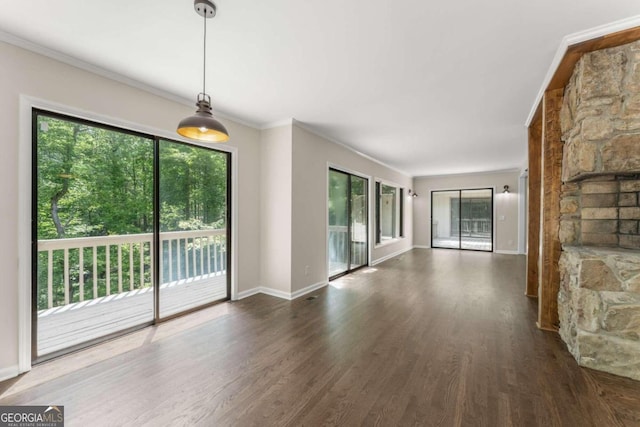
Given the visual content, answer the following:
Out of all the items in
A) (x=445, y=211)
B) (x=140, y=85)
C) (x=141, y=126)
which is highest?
(x=140, y=85)

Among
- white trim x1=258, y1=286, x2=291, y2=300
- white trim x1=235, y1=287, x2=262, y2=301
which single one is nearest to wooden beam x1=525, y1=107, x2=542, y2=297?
white trim x1=258, y1=286, x2=291, y2=300

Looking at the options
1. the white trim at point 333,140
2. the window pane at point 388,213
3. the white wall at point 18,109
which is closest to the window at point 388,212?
the window pane at point 388,213

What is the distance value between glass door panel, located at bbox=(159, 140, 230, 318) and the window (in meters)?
4.18

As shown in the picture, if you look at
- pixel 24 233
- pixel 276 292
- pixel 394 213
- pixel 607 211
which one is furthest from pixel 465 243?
pixel 24 233

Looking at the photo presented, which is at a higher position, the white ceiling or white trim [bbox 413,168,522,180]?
the white ceiling

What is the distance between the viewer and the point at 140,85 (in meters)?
2.83

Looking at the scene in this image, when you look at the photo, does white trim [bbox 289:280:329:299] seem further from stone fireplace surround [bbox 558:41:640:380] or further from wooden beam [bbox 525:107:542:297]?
wooden beam [bbox 525:107:542:297]

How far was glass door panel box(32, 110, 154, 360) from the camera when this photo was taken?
2.49 m

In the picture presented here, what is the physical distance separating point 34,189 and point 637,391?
4993 mm

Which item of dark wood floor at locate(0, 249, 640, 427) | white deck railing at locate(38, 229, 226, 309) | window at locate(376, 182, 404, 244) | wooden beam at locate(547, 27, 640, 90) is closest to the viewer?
dark wood floor at locate(0, 249, 640, 427)

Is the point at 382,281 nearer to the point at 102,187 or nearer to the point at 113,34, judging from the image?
the point at 102,187

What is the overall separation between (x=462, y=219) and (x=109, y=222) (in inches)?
380

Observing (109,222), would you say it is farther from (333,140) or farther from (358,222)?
(358,222)

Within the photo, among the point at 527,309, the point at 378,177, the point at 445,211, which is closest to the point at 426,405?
the point at 527,309
